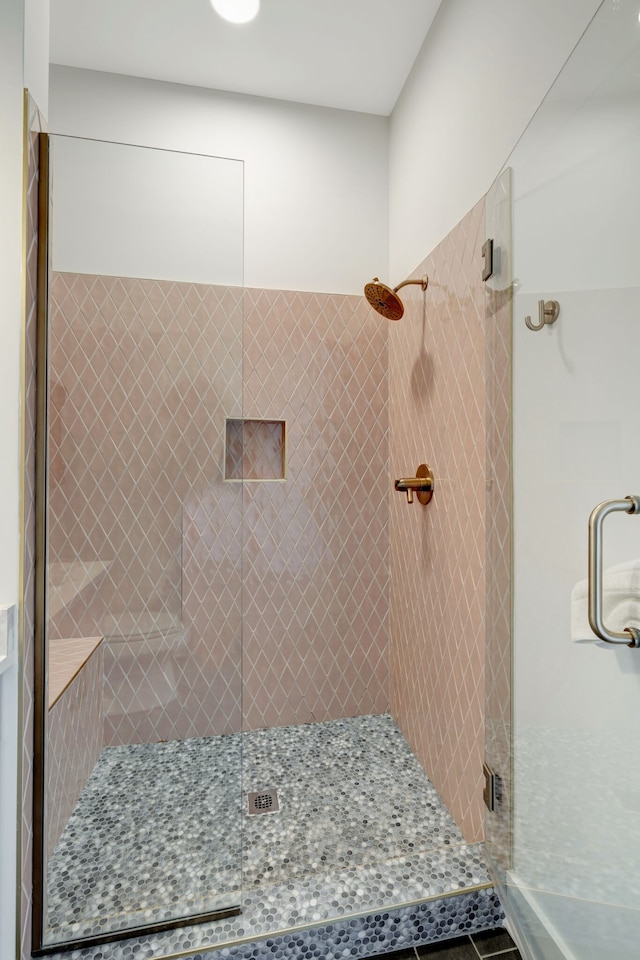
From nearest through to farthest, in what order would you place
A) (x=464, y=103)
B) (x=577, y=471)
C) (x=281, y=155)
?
(x=577, y=471) → (x=464, y=103) → (x=281, y=155)

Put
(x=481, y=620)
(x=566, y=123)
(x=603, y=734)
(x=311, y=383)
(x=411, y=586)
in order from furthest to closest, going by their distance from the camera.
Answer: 1. (x=311, y=383)
2. (x=411, y=586)
3. (x=481, y=620)
4. (x=566, y=123)
5. (x=603, y=734)

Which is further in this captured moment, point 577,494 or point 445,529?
point 445,529

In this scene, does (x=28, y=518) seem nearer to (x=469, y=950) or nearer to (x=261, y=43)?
(x=469, y=950)

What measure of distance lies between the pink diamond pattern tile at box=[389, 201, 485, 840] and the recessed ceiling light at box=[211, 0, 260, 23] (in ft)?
3.63

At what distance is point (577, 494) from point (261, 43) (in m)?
2.14

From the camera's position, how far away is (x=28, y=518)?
1.17 m

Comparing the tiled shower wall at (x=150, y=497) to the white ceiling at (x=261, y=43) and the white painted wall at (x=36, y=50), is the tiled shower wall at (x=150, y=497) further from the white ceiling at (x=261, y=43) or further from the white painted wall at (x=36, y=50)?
the white ceiling at (x=261, y=43)

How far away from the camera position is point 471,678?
5.11 feet

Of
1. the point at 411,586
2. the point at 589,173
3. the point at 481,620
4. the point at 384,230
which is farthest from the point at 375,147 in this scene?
the point at 481,620

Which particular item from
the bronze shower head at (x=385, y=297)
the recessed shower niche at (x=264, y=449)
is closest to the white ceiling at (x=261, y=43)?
the bronze shower head at (x=385, y=297)

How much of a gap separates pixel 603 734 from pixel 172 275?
4.48ft

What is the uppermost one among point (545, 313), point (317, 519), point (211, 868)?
point (545, 313)

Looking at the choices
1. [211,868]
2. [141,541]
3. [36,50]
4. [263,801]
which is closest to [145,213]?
[36,50]

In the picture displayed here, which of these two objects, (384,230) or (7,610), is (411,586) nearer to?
(7,610)
